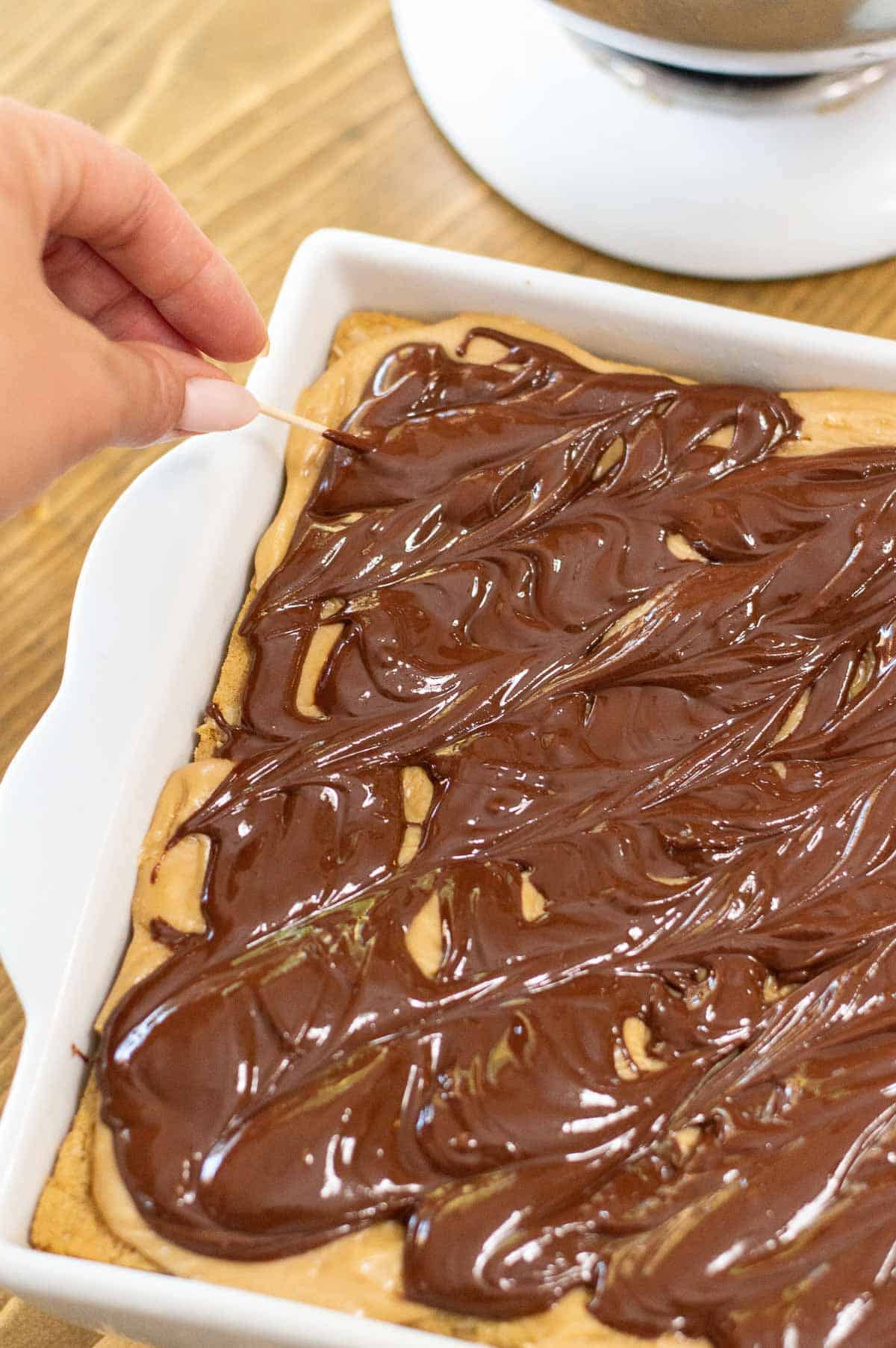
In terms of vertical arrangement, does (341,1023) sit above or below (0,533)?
below

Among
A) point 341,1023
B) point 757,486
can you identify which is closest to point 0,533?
point 341,1023

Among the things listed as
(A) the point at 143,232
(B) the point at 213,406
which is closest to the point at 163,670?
(B) the point at 213,406

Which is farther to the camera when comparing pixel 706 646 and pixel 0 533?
pixel 0 533

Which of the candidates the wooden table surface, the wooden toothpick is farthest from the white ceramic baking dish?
the wooden table surface

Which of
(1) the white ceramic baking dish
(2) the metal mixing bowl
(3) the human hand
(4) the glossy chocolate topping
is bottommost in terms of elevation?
(4) the glossy chocolate topping

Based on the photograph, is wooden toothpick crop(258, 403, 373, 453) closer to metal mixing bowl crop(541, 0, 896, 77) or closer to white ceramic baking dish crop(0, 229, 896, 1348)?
white ceramic baking dish crop(0, 229, 896, 1348)

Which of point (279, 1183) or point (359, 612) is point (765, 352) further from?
point (279, 1183)
